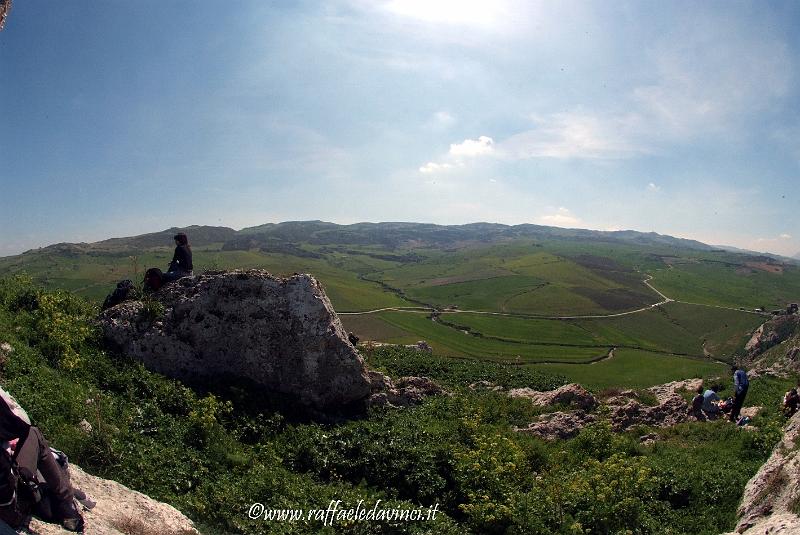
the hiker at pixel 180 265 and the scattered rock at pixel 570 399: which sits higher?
the hiker at pixel 180 265

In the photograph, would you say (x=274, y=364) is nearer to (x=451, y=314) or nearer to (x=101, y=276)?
(x=451, y=314)

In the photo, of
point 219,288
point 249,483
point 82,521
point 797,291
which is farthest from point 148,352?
point 797,291

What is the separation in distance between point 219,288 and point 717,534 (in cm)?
1702

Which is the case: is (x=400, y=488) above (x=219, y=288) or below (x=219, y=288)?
below

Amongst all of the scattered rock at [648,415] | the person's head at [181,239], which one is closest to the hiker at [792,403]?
the scattered rock at [648,415]

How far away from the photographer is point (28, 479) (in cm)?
678

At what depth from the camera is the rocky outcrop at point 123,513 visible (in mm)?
7902

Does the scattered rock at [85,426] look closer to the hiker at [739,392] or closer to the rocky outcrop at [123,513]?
the rocky outcrop at [123,513]

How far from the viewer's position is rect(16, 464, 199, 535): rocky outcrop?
7902 millimetres

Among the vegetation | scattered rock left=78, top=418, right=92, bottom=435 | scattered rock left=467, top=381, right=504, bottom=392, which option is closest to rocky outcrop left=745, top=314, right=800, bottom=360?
scattered rock left=467, top=381, right=504, bottom=392

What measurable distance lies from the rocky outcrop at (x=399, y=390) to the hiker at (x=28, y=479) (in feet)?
37.7

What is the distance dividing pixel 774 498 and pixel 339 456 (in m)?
11.0

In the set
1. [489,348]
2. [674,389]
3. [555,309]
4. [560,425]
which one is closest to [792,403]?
[560,425]

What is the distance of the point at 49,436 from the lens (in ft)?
32.8
